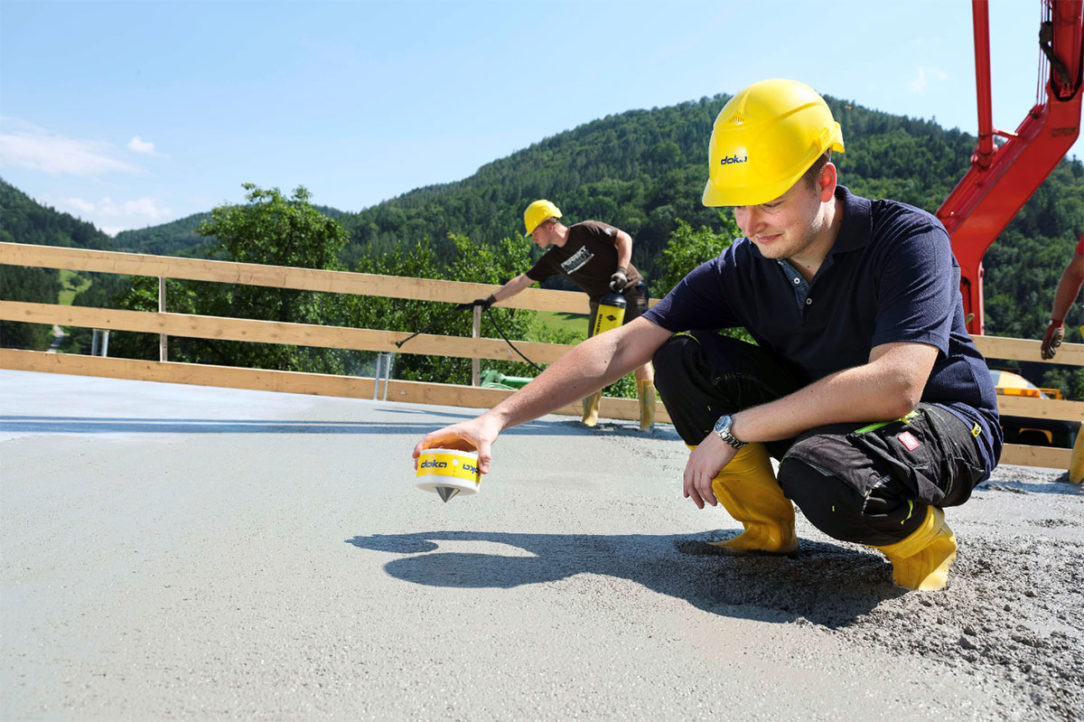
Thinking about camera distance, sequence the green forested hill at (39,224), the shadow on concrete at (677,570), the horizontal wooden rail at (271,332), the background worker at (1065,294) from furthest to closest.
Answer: the green forested hill at (39,224) → the horizontal wooden rail at (271,332) → the background worker at (1065,294) → the shadow on concrete at (677,570)

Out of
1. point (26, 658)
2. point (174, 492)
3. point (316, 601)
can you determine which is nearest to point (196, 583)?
point (316, 601)

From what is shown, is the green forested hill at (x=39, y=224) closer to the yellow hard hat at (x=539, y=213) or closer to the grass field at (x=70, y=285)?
the grass field at (x=70, y=285)

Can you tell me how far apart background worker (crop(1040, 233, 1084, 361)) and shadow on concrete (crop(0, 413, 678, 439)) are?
7.97 ft

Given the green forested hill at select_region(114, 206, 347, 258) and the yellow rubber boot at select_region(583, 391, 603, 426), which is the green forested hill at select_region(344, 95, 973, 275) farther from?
the yellow rubber boot at select_region(583, 391, 603, 426)

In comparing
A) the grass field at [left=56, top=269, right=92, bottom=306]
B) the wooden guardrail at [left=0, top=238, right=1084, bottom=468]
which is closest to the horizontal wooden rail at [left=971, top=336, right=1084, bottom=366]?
the wooden guardrail at [left=0, top=238, right=1084, bottom=468]

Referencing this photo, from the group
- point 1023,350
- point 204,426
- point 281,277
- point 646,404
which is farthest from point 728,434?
point 281,277

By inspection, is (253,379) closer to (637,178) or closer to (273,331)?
(273,331)

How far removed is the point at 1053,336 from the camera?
4.48 m

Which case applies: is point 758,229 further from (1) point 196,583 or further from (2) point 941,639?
(1) point 196,583

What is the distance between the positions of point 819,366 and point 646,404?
3.23 meters

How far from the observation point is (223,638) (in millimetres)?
1226

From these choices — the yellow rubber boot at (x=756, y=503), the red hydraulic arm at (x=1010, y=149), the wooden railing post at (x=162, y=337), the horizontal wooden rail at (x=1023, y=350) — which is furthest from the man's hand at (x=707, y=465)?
Answer: the wooden railing post at (x=162, y=337)

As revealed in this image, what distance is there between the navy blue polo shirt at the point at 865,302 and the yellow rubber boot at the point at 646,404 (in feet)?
10.1

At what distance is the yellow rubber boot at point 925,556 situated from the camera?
1653 millimetres
